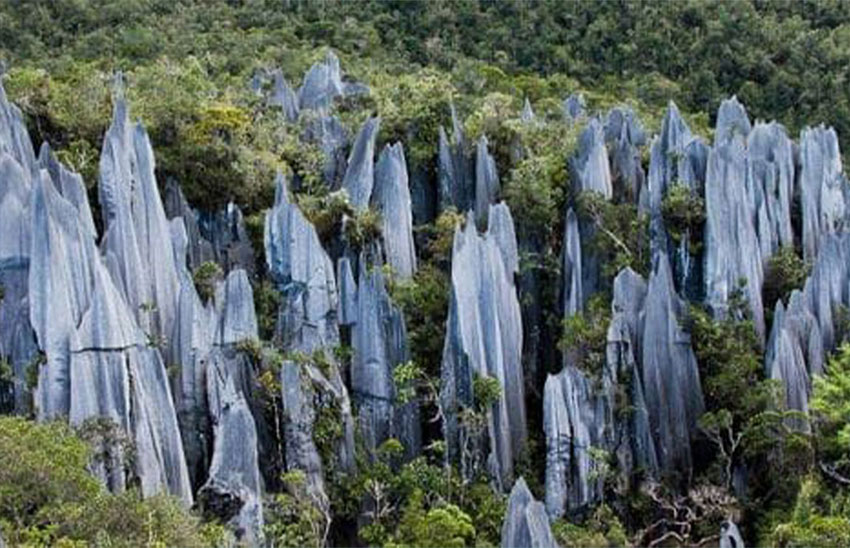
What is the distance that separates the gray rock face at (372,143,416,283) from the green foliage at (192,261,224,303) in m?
3.12

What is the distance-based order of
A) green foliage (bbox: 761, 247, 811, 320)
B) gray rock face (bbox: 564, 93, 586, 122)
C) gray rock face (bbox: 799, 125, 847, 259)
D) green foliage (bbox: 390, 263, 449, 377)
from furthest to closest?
gray rock face (bbox: 564, 93, 586, 122), gray rock face (bbox: 799, 125, 847, 259), green foliage (bbox: 761, 247, 811, 320), green foliage (bbox: 390, 263, 449, 377)

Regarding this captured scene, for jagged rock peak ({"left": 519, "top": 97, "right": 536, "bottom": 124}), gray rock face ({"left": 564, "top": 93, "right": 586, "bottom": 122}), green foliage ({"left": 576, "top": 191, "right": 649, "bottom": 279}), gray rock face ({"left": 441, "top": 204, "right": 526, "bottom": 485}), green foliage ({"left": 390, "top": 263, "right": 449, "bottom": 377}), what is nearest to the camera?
gray rock face ({"left": 441, "top": 204, "right": 526, "bottom": 485})

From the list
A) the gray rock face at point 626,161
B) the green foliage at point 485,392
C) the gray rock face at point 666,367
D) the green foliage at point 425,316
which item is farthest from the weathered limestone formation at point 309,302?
the gray rock face at point 626,161

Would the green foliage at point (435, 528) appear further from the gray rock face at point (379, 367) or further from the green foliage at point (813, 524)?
the green foliage at point (813, 524)

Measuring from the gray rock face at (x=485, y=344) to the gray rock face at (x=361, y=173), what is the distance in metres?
2.43

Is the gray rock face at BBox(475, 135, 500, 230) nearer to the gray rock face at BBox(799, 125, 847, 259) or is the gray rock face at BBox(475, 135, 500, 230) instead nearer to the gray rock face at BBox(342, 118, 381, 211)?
the gray rock face at BBox(342, 118, 381, 211)

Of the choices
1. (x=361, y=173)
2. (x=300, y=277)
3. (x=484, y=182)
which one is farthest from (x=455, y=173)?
(x=300, y=277)

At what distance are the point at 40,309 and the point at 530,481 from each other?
7789 millimetres

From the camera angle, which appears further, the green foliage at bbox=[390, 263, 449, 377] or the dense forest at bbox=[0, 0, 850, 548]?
the green foliage at bbox=[390, 263, 449, 377]

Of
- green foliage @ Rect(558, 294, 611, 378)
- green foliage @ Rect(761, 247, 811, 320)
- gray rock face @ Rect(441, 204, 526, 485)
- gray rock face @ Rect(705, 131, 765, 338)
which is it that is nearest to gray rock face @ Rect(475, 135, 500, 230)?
gray rock face @ Rect(441, 204, 526, 485)

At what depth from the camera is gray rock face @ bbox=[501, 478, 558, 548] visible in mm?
14023

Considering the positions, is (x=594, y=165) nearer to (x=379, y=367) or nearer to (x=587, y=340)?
(x=587, y=340)

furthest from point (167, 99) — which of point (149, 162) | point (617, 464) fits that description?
point (617, 464)

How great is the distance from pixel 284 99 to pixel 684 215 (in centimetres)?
968
